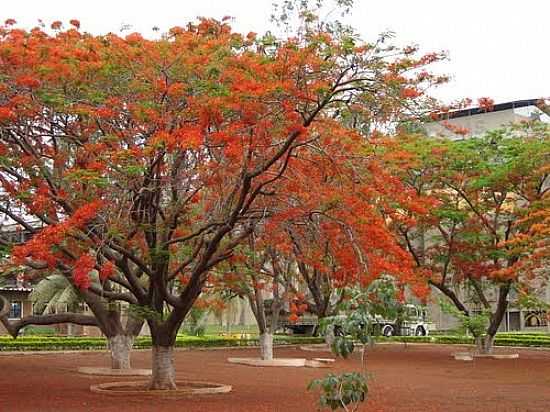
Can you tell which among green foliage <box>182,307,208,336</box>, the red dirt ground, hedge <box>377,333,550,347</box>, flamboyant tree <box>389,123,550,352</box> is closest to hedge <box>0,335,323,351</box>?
green foliage <box>182,307,208,336</box>

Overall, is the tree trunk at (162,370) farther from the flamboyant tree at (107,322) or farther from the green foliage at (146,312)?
the flamboyant tree at (107,322)

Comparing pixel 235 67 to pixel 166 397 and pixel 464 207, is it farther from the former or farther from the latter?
pixel 464 207

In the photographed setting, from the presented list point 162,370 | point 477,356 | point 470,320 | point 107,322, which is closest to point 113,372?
point 107,322

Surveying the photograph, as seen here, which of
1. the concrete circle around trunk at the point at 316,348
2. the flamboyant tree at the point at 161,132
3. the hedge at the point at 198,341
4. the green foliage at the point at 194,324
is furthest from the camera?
the green foliage at the point at 194,324

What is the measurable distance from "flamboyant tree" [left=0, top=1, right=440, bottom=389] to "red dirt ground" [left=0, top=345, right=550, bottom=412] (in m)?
1.94

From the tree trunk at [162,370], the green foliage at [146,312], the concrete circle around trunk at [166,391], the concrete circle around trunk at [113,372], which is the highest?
the green foliage at [146,312]

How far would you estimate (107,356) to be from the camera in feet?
89.1

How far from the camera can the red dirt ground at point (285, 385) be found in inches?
539

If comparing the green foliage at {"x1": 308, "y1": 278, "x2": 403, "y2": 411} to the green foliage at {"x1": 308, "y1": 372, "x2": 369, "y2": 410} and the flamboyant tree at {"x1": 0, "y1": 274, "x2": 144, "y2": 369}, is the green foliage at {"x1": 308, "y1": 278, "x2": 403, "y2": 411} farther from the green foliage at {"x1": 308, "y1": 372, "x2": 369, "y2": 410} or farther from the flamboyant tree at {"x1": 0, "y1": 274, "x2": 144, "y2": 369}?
the flamboyant tree at {"x1": 0, "y1": 274, "x2": 144, "y2": 369}

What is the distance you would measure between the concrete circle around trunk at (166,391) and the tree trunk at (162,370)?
0.18 meters

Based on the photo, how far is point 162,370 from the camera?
51.8ft

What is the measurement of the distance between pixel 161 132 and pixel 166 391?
468cm

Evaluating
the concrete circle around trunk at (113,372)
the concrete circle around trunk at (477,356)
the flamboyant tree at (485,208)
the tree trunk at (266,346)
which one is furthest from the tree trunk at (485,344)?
the concrete circle around trunk at (113,372)

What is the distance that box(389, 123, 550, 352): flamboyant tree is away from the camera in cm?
2539
